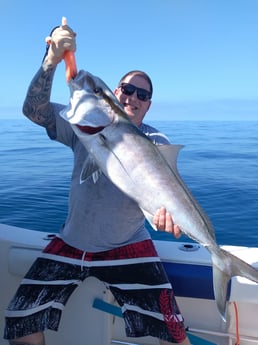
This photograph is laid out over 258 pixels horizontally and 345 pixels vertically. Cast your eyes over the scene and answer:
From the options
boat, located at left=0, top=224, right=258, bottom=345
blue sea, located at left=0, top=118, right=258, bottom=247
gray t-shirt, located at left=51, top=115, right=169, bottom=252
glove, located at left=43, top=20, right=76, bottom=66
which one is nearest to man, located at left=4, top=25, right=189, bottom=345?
gray t-shirt, located at left=51, top=115, right=169, bottom=252

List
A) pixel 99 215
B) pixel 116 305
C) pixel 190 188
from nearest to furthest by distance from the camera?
pixel 99 215 < pixel 116 305 < pixel 190 188

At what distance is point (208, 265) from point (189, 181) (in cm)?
776

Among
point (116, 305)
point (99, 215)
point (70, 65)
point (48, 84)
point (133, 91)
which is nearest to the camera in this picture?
point (70, 65)

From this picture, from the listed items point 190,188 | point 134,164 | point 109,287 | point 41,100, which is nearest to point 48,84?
point 41,100

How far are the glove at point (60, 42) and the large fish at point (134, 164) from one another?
18 centimetres

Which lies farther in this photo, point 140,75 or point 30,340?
point 140,75

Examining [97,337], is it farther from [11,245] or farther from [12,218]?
[12,218]

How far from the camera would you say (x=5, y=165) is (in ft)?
45.3

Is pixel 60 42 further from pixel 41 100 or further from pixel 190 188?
pixel 190 188

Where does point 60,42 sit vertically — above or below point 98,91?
above

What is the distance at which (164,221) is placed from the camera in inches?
91.7

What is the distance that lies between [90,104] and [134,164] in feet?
1.58

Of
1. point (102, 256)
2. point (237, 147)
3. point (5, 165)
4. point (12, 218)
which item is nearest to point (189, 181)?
point (12, 218)

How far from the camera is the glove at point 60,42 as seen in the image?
233cm
